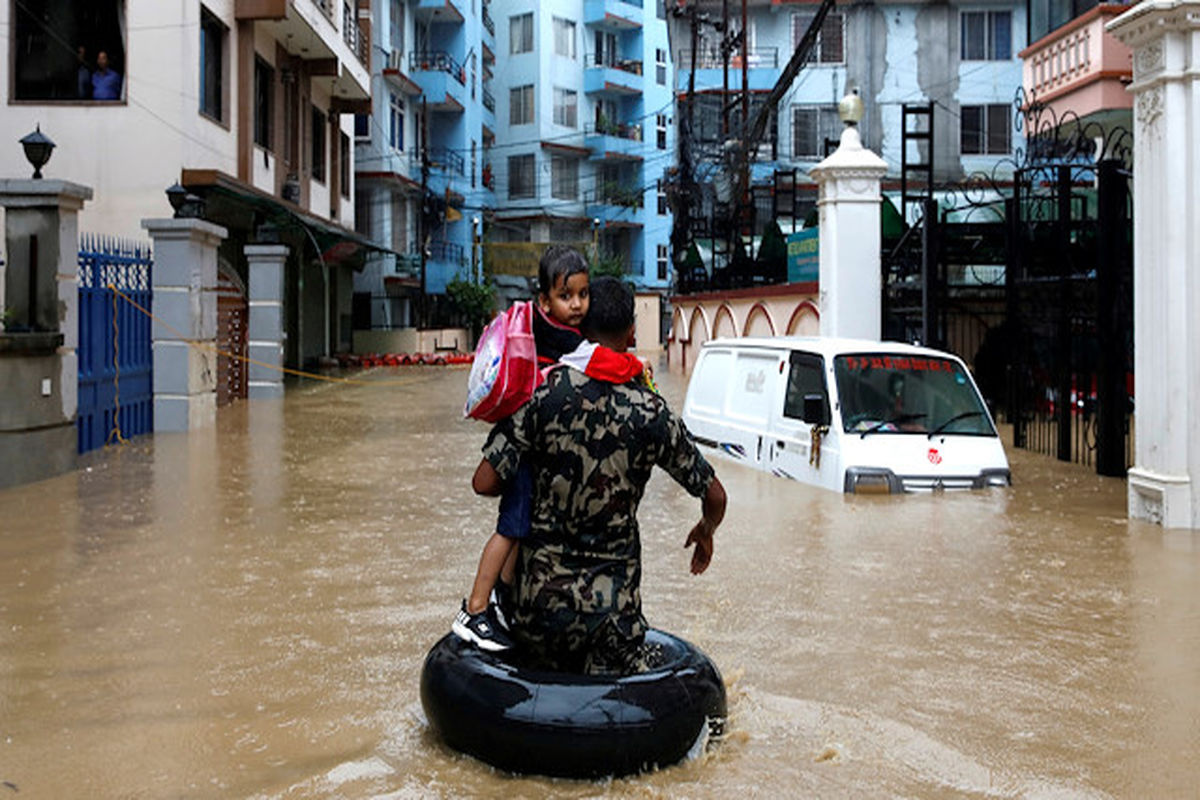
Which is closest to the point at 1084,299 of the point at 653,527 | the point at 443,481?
the point at 653,527

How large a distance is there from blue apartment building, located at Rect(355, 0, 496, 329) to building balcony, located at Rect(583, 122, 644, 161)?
6896 millimetres

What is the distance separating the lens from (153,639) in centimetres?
659

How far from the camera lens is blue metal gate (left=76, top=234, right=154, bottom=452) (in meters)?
15.2

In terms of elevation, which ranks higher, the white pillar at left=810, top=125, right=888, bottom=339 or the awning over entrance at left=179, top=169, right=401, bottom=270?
the awning over entrance at left=179, top=169, right=401, bottom=270

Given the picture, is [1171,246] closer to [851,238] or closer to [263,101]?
[851,238]

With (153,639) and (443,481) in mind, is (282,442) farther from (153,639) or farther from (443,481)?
(153,639)

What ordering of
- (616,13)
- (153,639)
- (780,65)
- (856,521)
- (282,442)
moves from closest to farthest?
(153,639)
(856,521)
(282,442)
(780,65)
(616,13)

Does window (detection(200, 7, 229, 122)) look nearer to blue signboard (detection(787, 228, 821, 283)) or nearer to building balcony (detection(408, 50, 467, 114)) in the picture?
blue signboard (detection(787, 228, 821, 283))

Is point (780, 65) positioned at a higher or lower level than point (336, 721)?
higher

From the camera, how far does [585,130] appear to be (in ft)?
216

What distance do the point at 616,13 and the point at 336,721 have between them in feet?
213

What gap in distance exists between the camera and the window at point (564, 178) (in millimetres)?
64688

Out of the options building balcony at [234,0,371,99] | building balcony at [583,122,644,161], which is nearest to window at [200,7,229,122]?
building balcony at [234,0,371,99]

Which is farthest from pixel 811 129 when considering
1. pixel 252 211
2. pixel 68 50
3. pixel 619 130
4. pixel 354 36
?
pixel 619 130
